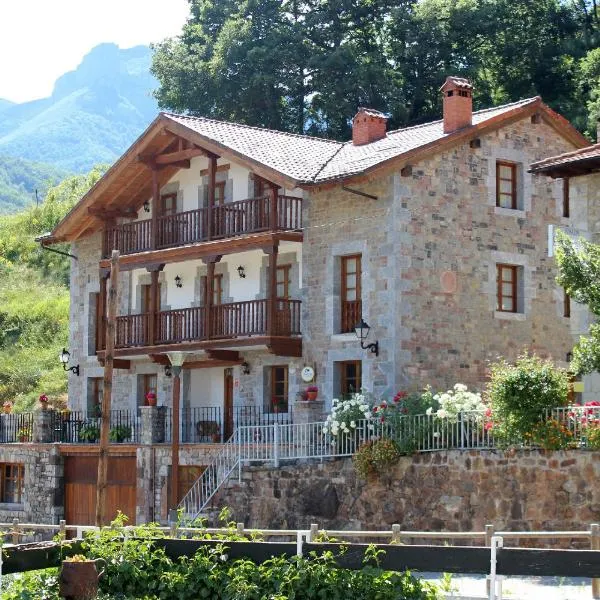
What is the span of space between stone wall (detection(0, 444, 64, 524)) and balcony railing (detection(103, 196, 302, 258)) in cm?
563

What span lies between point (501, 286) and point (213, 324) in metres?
6.86

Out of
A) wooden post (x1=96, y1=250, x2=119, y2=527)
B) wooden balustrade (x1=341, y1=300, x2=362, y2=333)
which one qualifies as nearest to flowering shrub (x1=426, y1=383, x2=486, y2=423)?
wooden balustrade (x1=341, y1=300, x2=362, y2=333)

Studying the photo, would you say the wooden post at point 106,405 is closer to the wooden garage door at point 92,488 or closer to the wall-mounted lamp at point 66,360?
the wooden garage door at point 92,488

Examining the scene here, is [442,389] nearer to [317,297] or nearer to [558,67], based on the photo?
[317,297]

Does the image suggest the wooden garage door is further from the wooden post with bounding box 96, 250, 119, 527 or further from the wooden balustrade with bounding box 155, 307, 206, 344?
the wooden post with bounding box 96, 250, 119, 527

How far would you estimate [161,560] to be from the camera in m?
13.2

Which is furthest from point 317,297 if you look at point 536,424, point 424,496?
point 536,424

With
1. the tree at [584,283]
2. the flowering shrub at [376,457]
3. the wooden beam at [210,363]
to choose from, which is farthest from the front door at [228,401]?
the tree at [584,283]

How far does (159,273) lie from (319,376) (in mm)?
7334

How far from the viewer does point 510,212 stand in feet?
105

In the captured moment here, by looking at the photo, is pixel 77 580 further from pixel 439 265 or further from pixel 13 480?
pixel 13 480

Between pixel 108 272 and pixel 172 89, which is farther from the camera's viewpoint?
pixel 172 89

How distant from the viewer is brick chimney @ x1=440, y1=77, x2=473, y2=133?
3141 centimetres

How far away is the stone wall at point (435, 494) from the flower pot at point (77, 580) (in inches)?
442
